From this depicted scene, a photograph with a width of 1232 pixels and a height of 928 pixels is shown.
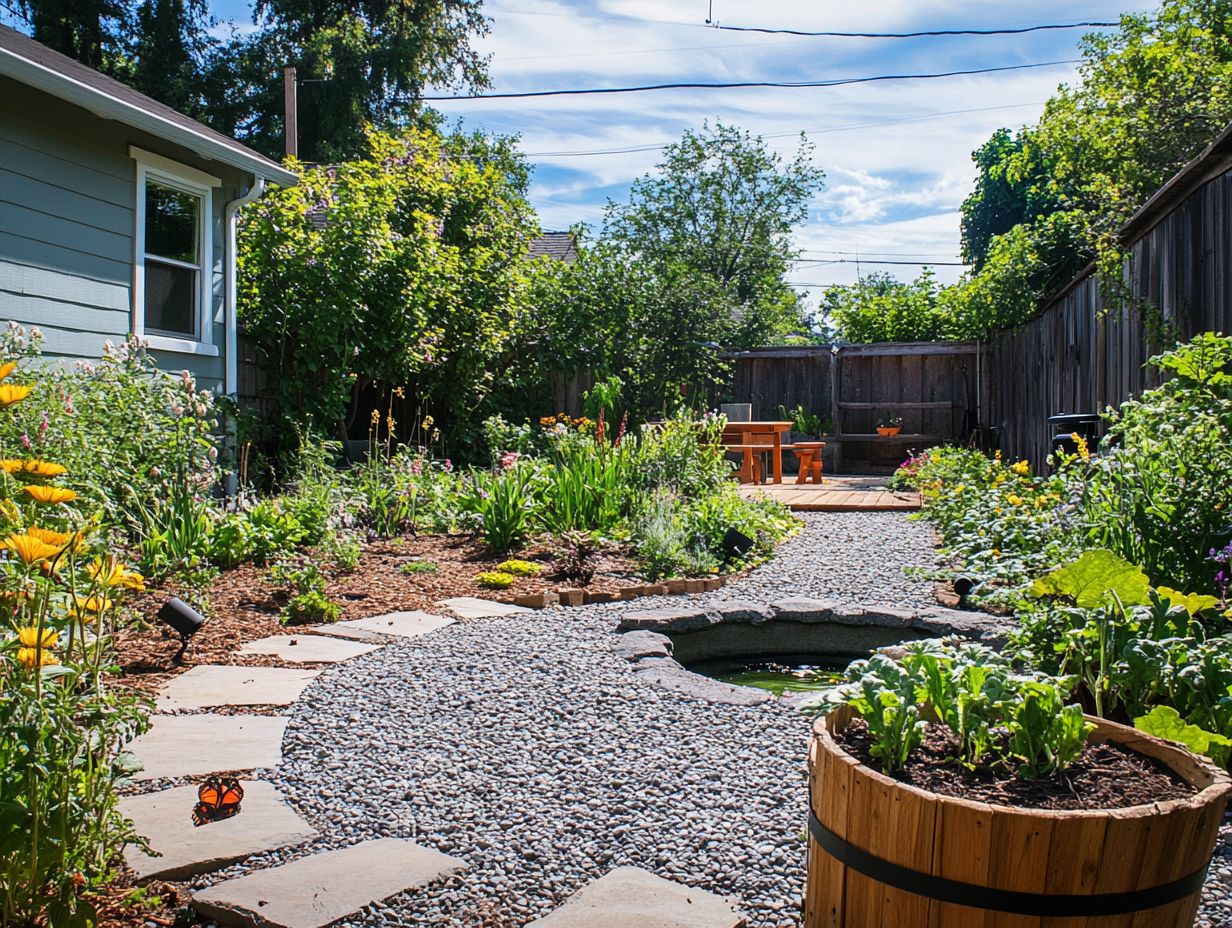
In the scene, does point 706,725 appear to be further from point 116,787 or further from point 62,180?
point 62,180

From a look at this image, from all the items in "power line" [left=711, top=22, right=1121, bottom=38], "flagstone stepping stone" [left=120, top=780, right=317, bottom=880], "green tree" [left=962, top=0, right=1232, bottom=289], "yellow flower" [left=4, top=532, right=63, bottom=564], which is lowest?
"flagstone stepping stone" [left=120, top=780, right=317, bottom=880]

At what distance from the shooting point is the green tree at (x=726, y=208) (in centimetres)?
2619

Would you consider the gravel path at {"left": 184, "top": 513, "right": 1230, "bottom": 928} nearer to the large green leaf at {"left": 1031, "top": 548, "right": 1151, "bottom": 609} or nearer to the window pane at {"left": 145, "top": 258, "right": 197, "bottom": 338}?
the large green leaf at {"left": 1031, "top": 548, "right": 1151, "bottom": 609}

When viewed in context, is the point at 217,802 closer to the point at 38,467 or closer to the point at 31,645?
the point at 31,645

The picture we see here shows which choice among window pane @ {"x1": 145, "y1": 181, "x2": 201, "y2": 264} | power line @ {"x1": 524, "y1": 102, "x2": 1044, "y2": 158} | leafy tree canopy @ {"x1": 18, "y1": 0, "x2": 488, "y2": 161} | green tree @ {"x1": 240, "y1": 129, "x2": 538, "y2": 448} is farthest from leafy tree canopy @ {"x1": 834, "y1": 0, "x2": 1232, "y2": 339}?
leafy tree canopy @ {"x1": 18, "y1": 0, "x2": 488, "y2": 161}

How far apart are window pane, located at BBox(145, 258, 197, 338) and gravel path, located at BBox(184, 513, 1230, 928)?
14.3 ft

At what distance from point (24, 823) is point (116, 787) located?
836 mm

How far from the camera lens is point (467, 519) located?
20.6ft

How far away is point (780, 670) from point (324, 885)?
9.24 ft

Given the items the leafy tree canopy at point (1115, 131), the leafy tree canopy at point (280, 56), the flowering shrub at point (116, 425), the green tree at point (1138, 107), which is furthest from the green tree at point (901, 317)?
the flowering shrub at point (116, 425)

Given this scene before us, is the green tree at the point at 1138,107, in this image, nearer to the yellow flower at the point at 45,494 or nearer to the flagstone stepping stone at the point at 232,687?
the flagstone stepping stone at the point at 232,687

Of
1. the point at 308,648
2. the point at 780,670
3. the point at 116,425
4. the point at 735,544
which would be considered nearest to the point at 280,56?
the point at 116,425

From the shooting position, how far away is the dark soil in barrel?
1.46 metres

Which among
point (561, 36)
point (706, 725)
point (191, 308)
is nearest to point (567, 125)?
point (561, 36)
